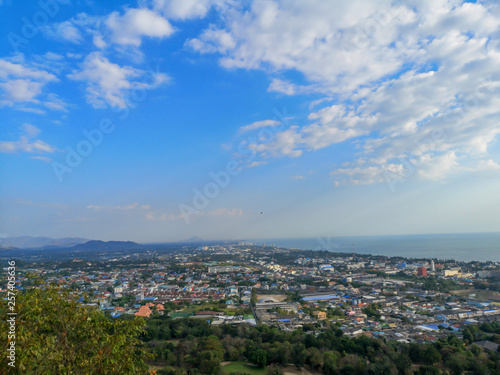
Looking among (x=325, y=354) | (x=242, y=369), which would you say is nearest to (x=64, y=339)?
(x=242, y=369)

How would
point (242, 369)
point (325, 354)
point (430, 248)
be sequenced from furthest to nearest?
point (430, 248) → point (325, 354) → point (242, 369)

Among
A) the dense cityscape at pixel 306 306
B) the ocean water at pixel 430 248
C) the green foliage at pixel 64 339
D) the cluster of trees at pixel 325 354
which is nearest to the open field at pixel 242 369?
the dense cityscape at pixel 306 306

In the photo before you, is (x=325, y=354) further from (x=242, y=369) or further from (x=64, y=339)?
(x=64, y=339)

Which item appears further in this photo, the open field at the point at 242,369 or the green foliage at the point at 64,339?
the open field at the point at 242,369

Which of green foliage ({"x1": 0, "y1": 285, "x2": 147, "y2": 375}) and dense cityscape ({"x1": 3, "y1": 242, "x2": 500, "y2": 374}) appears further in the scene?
dense cityscape ({"x1": 3, "y1": 242, "x2": 500, "y2": 374})

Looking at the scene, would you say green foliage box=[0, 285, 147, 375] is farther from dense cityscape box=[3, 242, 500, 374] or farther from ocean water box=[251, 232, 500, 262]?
ocean water box=[251, 232, 500, 262]

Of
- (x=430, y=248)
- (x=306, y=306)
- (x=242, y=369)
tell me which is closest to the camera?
(x=242, y=369)

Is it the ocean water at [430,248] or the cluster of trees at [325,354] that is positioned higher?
the cluster of trees at [325,354]

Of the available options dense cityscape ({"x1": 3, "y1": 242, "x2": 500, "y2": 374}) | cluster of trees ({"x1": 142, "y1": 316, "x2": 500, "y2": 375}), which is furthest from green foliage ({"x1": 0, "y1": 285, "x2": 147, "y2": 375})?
cluster of trees ({"x1": 142, "y1": 316, "x2": 500, "y2": 375})

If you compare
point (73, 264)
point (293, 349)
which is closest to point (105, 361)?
point (293, 349)

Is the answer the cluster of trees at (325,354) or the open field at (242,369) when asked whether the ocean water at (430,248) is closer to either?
the cluster of trees at (325,354)

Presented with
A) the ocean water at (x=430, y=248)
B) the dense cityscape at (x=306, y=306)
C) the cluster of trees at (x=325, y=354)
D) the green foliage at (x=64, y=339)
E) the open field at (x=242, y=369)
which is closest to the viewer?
the green foliage at (x=64, y=339)

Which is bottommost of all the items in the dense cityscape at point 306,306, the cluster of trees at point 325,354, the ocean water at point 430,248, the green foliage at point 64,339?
the ocean water at point 430,248
